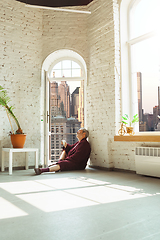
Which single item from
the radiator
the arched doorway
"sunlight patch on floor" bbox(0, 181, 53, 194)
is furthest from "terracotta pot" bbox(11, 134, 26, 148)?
the radiator

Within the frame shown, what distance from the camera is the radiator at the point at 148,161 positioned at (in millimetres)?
3590

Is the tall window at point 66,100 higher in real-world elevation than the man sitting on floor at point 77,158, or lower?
higher

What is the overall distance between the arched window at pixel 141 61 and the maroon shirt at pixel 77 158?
1085 millimetres

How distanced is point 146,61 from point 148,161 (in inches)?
76.2

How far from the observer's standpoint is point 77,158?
468 centimetres

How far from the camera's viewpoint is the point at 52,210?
2.05m

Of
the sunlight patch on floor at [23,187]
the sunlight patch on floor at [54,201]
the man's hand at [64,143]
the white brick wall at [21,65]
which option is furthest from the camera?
the man's hand at [64,143]

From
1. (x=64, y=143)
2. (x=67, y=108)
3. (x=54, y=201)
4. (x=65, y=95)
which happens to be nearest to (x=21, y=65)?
(x=65, y=95)

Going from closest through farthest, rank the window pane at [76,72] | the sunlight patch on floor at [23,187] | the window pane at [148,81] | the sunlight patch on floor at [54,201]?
the sunlight patch on floor at [54,201], the sunlight patch on floor at [23,187], the window pane at [148,81], the window pane at [76,72]

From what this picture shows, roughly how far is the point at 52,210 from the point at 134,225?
0.75 m

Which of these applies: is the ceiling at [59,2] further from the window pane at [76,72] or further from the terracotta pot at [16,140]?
the terracotta pot at [16,140]

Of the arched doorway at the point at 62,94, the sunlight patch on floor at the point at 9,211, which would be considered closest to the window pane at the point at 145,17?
the arched doorway at the point at 62,94

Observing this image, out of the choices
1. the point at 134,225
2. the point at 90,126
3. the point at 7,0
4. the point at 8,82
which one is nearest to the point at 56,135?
the point at 90,126

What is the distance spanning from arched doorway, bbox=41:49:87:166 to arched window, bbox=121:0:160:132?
1.19 m
